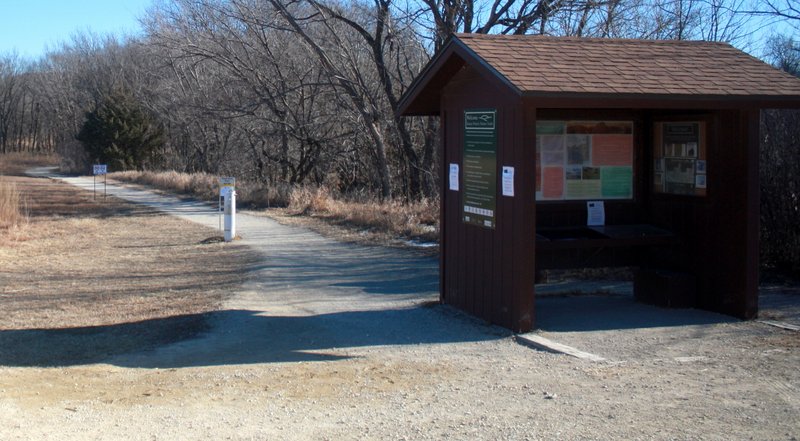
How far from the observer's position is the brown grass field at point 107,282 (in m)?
9.16

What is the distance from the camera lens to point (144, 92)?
5266 centimetres

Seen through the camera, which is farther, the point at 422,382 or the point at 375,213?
the point at 375,213

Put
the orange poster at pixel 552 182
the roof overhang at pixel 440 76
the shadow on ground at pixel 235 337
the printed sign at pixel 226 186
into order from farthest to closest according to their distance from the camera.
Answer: the printed sign at pixel 226 186 < the orange poster at pixel 552 182 < the roof overhang at pixel 440 76 < the shadow on ground at pixel 235 337

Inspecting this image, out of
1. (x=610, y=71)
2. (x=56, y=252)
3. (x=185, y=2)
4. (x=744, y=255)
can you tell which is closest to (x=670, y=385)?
(x=744, y=255)

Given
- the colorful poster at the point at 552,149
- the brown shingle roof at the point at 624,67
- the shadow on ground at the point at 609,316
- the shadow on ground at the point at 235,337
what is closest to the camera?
the shadow on ground at the point at 235,337

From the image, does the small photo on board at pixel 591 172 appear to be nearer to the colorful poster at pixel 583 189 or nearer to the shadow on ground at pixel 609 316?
the colorful poster at pixel 583 189

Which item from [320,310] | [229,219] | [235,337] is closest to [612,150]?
[320,310]

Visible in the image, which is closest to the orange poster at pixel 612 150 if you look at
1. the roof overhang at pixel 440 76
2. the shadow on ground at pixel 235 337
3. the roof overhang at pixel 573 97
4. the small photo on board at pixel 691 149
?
the small photo on board at pixel 691 149

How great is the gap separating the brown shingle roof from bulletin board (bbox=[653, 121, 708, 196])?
2.24 feet

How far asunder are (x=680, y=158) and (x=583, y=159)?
1.04 metres

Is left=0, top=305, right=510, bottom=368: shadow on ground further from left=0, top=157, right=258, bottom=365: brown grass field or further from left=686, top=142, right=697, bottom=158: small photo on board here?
left=686, top=142, right=697, bottom=158: small photo on board

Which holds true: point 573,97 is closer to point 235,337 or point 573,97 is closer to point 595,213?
point 595,213

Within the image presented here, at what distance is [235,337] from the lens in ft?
29.5

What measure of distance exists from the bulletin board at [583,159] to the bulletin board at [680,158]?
12.3 inches
